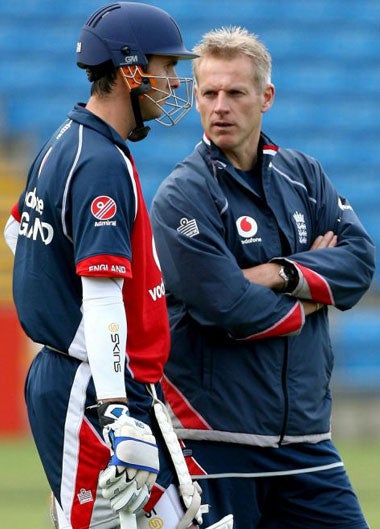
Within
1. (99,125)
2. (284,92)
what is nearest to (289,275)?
(99,125)

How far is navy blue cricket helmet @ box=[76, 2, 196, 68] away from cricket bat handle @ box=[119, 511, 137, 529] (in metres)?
1.27

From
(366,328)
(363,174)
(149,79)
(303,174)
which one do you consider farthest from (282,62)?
(149,79)

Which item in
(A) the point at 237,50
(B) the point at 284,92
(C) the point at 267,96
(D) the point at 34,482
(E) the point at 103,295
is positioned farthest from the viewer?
(B) the point at 284,92

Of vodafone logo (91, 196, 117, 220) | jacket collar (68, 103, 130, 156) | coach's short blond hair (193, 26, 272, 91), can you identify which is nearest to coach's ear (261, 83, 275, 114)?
coach's short blond hair (193, 26, 272, 91)

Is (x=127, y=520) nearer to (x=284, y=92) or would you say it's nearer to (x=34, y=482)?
(x=34, y=482)

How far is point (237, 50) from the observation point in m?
4.71

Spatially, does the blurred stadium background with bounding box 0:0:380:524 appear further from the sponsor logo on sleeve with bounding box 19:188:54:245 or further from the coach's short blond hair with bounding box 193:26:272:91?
Result: the sponsor logo on sleeve with bounding box 19:188:54:245

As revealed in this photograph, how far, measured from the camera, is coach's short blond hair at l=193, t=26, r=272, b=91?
471cm

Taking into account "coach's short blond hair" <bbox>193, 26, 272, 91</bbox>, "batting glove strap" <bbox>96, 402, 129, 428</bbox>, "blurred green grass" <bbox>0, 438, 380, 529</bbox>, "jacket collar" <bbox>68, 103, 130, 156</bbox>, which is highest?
"coach's short blond hair" <bbox>193, 26, 272, 91</bbox>

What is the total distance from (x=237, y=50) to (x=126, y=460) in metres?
1.79

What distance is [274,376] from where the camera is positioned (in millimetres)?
4504

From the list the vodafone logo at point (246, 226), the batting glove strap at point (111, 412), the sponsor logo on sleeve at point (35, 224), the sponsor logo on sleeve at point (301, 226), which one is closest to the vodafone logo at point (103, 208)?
the sponsor logo on sleeve at point (35, 224)

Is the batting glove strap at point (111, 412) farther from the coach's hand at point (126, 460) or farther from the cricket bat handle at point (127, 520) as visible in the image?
the cricket bat handle at point (127, 520)

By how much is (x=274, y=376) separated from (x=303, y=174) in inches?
31.0
